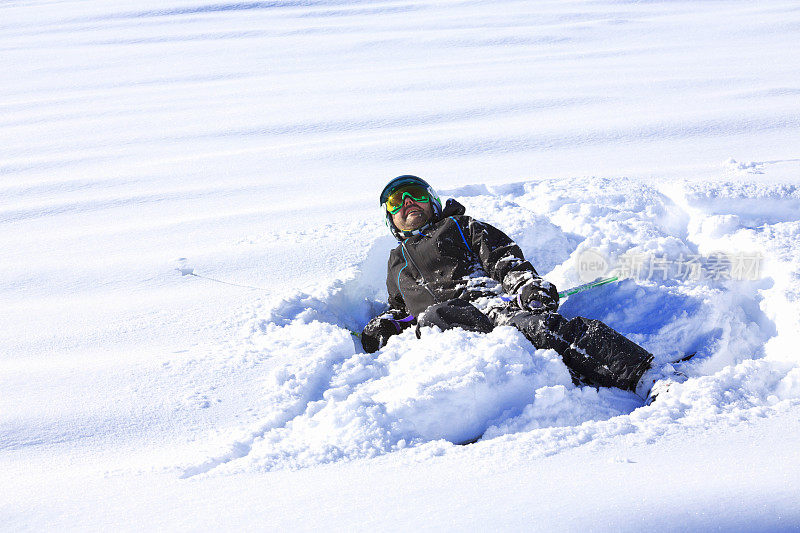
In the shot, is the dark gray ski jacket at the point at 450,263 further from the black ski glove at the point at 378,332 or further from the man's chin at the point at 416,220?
the black ski glove at the point at 378,332

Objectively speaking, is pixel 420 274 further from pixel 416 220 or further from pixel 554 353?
pixel 554 353

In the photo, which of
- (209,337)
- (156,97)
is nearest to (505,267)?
(209,337)

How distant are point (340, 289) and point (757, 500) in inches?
84.6

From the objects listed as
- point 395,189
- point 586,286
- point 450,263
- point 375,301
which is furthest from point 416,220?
point 586,286

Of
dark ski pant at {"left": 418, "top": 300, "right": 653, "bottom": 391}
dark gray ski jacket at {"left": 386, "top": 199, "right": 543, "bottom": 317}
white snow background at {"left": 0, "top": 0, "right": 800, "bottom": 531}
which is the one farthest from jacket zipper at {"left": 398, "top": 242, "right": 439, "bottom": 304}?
dark ski pant at {"left": 418, "top": 300, "right": 653, "bottom": 391}

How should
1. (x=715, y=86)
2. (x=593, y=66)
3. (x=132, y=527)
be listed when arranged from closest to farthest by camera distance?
(x=132, y=527)
(x=715, y=86)
(x=593, y=66)

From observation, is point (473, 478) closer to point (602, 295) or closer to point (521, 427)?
point (521, 427)

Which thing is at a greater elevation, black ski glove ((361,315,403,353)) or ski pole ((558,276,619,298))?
ski pole ((558,276,619,298))

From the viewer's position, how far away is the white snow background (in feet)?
5.93

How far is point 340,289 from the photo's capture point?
3.41m

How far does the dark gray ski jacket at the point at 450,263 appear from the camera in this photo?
3.14 m

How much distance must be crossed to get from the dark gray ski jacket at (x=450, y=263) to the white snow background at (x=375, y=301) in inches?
11.0

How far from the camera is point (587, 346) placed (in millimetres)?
2506

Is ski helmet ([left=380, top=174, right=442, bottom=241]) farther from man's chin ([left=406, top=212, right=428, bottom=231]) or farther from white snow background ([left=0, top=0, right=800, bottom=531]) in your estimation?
white snow background ([left=0, top=0, right=800, bottom=531])
